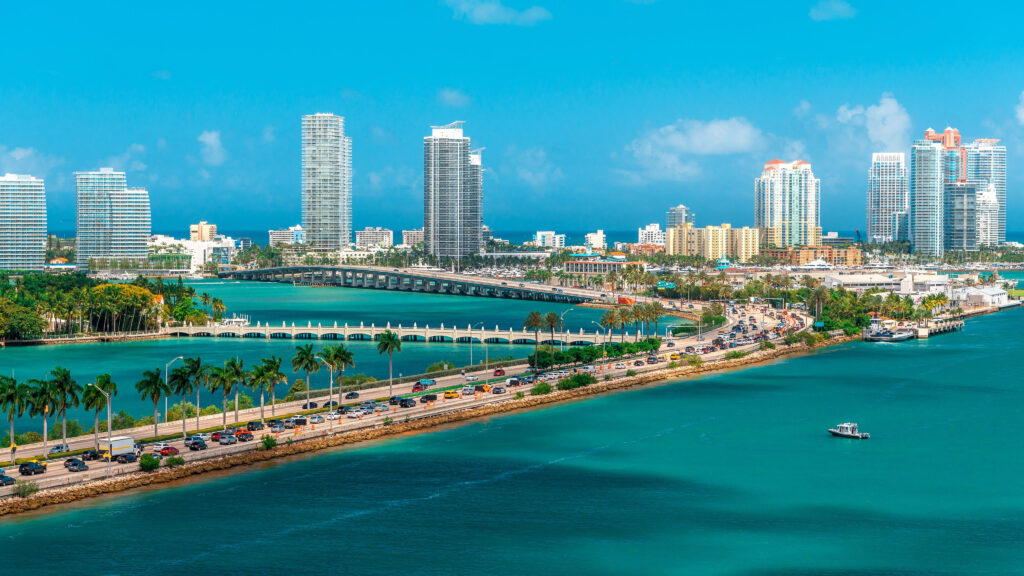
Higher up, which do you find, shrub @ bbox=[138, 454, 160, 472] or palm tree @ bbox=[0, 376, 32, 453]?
palm tree @ bbox=[0, 376, 32, 453]

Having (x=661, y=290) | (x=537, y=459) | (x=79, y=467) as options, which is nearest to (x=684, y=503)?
(x=537, y=459)

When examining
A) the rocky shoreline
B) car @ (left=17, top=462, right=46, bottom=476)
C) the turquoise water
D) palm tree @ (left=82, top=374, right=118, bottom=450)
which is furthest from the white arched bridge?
car @ (left=17, top=462, right=46, bottom=476)

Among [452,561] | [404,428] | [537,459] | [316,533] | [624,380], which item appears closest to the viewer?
[452,561]

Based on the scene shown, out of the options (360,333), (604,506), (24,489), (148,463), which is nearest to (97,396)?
(148,463)

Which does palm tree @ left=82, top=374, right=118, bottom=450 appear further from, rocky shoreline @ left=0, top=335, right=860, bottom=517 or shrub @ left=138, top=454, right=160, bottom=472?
rocky shoreline @ left=0, top=335, right=860, bottom=517

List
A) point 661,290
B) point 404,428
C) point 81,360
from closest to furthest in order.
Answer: point 404,428
point 81,360
point 661,290

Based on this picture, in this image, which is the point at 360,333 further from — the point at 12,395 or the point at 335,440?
the point at 12,395

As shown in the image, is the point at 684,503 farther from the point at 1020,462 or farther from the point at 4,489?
the point at 4,489
